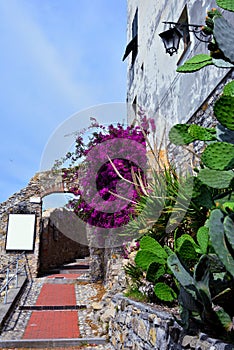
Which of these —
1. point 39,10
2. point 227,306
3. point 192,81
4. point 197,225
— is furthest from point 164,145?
point 227,306

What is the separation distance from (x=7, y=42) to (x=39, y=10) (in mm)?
740

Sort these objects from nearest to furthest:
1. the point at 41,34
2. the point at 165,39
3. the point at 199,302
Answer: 1. the point at 199,302
2. the point at 165,39
3. the point at 41,34

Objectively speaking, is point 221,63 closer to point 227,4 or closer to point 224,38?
point 227,4

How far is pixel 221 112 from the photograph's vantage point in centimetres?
195

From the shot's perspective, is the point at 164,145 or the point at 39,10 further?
the point at 164,145

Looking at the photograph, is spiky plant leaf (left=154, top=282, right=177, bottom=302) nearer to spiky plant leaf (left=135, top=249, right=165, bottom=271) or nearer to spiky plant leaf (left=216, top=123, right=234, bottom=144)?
spiky plant leaf (left=135, top=249, right=165, bottom=271)

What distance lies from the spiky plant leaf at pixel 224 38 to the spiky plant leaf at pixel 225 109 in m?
0.32

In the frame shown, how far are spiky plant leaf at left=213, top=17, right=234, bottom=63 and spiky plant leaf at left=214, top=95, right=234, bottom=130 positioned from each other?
318mm

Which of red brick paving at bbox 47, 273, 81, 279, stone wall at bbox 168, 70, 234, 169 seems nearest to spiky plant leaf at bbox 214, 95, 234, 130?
stone wall at bbox 168, 70, 234, 169

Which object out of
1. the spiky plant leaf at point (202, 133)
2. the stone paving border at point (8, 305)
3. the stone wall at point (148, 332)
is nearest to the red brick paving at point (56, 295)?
the stone paving border at point (8, 305)

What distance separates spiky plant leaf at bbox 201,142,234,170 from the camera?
2049mm

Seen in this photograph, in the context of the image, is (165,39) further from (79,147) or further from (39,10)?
(79,147)

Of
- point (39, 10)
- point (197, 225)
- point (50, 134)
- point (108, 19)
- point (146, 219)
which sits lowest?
point (197, 225)

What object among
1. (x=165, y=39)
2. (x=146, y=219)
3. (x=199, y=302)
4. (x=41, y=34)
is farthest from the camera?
(x=41, y=34)
